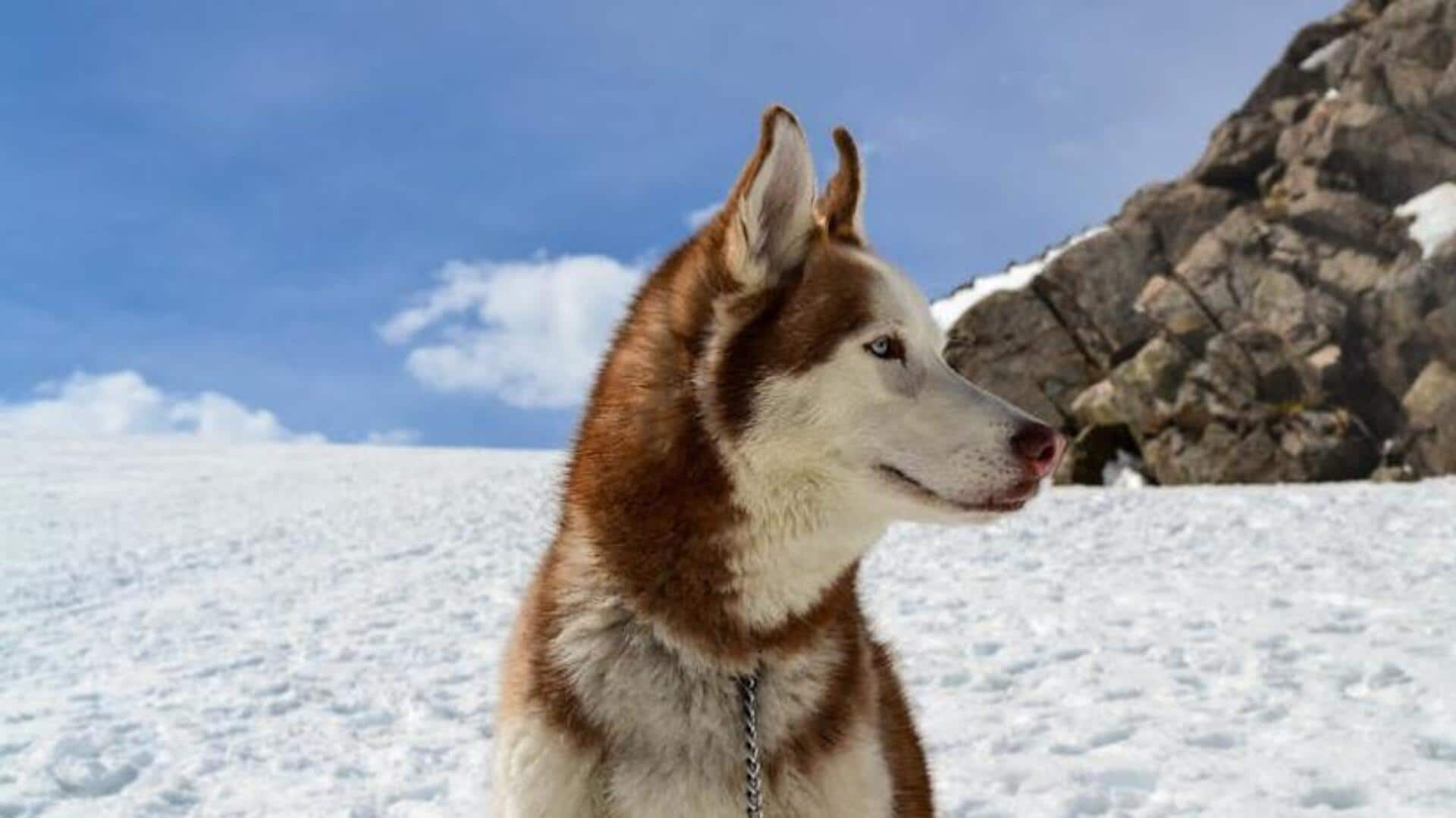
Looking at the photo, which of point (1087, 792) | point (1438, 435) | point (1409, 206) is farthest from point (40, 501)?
point (1409, 206)

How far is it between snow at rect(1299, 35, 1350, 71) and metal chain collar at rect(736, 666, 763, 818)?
4001cm

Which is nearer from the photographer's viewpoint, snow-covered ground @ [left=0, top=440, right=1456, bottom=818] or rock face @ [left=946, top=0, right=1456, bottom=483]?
snow-covered ground @ [left=0, top=440, right=1456, bottom=818]

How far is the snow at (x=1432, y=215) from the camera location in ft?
92.1

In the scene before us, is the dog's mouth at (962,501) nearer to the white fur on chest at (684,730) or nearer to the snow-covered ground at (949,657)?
the white fur on chest at (684,730)

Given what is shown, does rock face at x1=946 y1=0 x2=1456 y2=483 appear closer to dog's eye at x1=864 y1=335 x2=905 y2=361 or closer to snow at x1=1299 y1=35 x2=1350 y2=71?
snow at x1=1299 y1=35 x2=1350 y2=71

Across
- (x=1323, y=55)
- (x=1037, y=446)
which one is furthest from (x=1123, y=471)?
(x=1037, y=446)

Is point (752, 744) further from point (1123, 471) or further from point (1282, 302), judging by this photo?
point (1282, 302)

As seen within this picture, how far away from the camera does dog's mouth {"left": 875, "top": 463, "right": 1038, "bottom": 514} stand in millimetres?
3070

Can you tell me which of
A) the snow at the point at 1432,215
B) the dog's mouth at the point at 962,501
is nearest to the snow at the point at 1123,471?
the snow at the point at 1432,215

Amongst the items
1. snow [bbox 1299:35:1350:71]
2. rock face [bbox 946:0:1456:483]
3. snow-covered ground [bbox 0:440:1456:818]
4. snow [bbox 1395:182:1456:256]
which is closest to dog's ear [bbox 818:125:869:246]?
snow-covered ground [bbox 0:440:1456:818]

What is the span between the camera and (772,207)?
3191mm

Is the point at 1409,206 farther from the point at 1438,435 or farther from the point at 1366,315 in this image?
the point at 1438,435

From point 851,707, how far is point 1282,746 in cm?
496

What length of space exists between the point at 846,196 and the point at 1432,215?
31.1 meters
